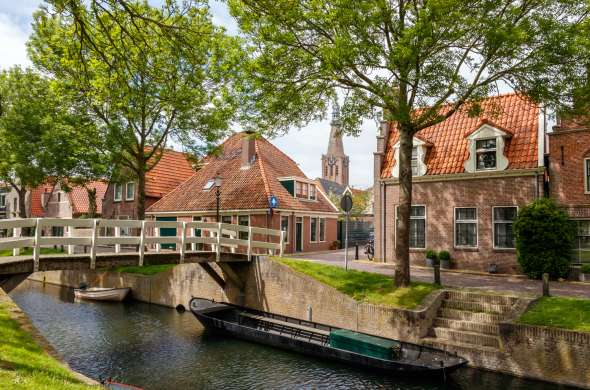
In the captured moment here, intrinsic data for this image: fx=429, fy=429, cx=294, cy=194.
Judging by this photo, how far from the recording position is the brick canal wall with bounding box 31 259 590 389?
428 inches

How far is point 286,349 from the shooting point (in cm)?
1416

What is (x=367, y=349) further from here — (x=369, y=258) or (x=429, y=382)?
(x=369, y=258)

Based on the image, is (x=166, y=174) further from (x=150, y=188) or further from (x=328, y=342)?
(x=328, y=342)

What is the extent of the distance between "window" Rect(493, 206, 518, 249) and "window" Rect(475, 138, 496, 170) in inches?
83.3

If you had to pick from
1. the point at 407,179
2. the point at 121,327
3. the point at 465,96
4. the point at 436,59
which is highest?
the point at 436,59

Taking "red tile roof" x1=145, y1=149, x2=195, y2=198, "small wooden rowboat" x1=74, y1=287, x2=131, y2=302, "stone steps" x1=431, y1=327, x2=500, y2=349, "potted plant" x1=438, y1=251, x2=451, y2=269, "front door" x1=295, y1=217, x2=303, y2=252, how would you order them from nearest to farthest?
"stone steps" x1=431, y1=327, x2=500, y2=349 → "potted plant" x1=438, y1=251, x2=451, y2=269 → "small wooden rowboat" x1=74, y1=287, x2=131, y2=302 → "front door" x1=295, y1=217, x2=303, y2=252 → "red tile roof" x1=145, y1=149, x2=195, y2=198

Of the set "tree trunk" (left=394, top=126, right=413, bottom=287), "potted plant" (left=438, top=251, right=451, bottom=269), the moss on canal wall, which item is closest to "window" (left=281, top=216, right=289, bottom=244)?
"potted plant" (left=438, top=251, right=451, bottom=269)

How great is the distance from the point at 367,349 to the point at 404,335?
1.67 meters

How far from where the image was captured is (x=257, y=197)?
89.0ft

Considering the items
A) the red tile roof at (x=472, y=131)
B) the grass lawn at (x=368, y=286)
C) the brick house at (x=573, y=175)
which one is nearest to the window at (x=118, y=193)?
the grass lawn at (x=368, y=286)

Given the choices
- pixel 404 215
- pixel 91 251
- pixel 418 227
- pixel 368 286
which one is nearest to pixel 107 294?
pixel 91 251

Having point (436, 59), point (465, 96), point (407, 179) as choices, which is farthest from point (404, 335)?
point (436, 59)

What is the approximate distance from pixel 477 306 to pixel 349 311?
13.6 ft

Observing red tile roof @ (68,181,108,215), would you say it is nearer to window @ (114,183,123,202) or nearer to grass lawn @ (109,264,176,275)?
window @ (114,183,123,202)
